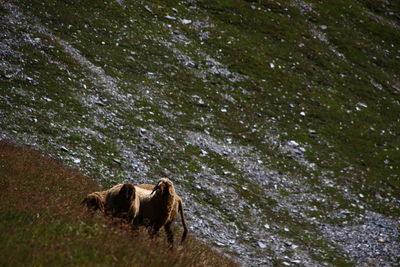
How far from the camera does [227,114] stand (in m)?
35.7

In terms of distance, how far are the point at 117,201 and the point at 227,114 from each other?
2441 cm

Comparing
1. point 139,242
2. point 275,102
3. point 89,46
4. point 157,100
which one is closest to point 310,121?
point 275,102

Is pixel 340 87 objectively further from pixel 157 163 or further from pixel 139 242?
pixel 139 242

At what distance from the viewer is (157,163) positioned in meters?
25.8

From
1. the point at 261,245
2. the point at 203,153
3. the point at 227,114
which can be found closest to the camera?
the point at 261,245

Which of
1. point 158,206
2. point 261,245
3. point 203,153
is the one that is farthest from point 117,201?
point 203,153

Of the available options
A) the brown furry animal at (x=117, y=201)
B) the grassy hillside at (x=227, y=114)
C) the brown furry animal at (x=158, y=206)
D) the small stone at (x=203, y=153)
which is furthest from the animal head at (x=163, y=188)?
the small stone at (x=203, y=153)

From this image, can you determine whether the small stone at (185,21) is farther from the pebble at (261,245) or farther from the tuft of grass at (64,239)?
the tuft of grass at (64,239)

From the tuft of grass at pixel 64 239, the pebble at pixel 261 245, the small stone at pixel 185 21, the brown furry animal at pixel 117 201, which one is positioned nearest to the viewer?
the tuft of grass at pixel 64 239

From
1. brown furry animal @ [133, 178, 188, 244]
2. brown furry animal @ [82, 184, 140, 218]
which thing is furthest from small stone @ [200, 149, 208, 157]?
brown furry animal @ [82, 184, 140, 218]

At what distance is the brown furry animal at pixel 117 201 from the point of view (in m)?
11.7

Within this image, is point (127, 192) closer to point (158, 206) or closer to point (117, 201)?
point (117, 201)

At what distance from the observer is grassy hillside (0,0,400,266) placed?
2394cm

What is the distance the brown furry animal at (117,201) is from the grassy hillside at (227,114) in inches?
387
